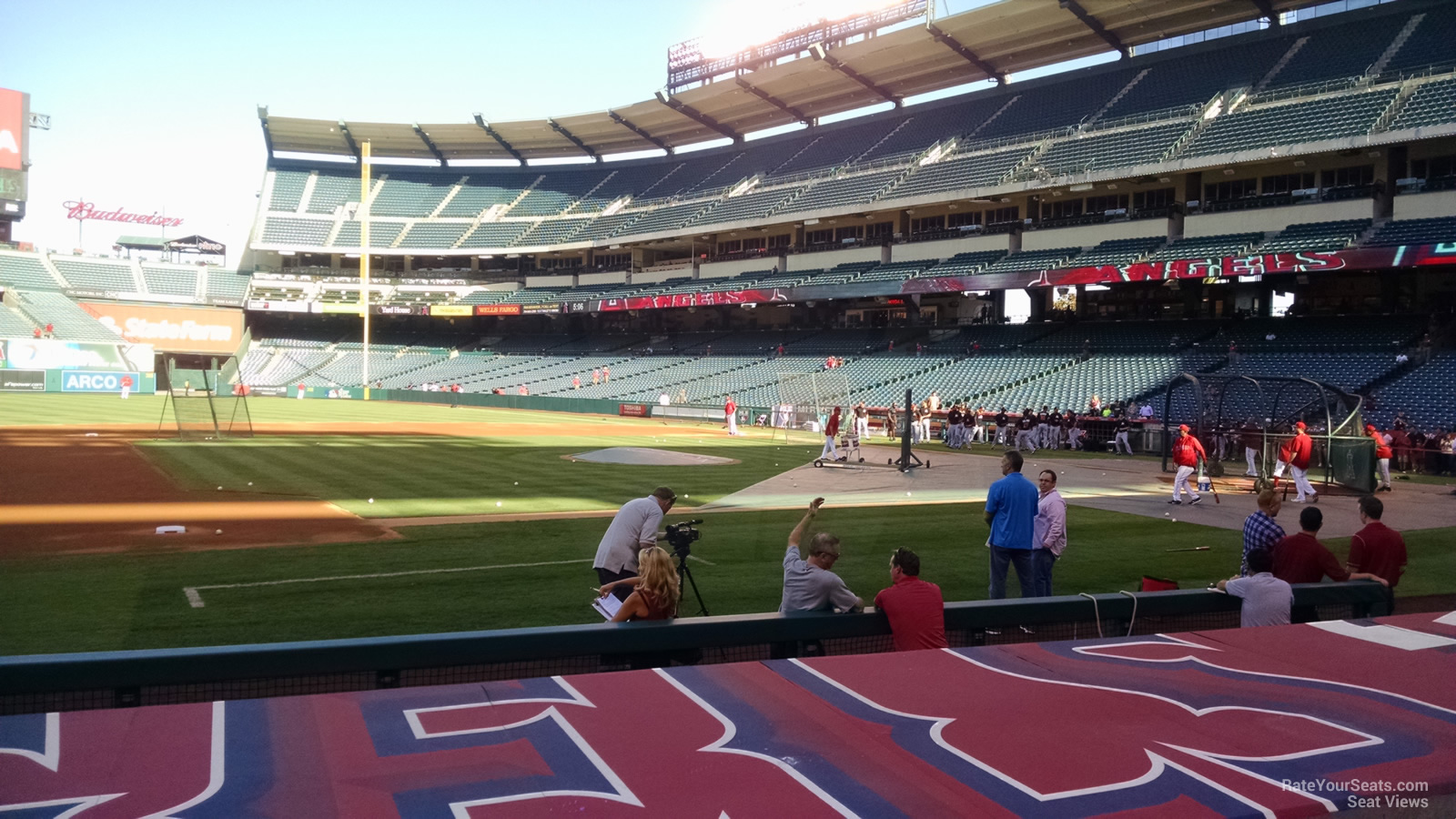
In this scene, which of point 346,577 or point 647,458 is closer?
point 346,577

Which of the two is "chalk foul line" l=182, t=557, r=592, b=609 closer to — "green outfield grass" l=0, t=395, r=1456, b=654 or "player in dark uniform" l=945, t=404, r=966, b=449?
"green outfield grass" l=0, t=395, r=1456, b=654

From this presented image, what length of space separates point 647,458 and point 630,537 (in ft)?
60.9

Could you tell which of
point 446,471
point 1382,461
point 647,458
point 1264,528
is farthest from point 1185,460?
point 446,471

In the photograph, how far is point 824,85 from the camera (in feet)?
203

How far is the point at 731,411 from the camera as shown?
40438mm

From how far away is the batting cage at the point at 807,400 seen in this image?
43.2 metres

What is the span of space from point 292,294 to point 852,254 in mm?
48568

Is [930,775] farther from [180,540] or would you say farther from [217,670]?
[180,540]

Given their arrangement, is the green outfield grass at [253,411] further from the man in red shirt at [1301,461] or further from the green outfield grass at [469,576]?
the man in red shirt at [1301,461]

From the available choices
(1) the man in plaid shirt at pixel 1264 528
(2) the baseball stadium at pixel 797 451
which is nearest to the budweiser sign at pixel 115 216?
(2) the baseball stadium at pixel 797 451

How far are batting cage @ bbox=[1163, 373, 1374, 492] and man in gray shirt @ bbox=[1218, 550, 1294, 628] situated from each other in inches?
304

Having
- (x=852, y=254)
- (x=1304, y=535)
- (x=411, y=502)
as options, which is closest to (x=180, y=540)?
(x=411, y=502)

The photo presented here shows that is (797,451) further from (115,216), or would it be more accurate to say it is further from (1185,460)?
(115,216)

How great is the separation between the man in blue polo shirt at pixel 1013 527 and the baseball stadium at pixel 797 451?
0.06 metres
